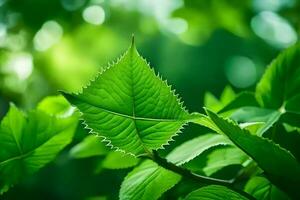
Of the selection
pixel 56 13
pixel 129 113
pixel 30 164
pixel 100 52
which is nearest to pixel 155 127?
pixel 129 113

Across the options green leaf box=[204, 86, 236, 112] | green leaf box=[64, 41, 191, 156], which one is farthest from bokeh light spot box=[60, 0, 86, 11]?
green leaf box=[64, 41, 191, 156]

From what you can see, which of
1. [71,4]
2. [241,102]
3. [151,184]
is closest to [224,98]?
[241,102]

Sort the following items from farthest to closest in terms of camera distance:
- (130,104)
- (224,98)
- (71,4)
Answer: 1. (71,4)
2. (224,98)
3. (130,104)

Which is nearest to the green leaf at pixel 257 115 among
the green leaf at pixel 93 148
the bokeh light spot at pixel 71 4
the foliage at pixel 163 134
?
the foliage at pixel 163 134

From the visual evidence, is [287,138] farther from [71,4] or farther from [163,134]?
[71,4]

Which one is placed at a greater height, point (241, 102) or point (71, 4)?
point (241, 102)

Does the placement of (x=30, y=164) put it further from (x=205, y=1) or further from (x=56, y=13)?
(x=56, y=13)
